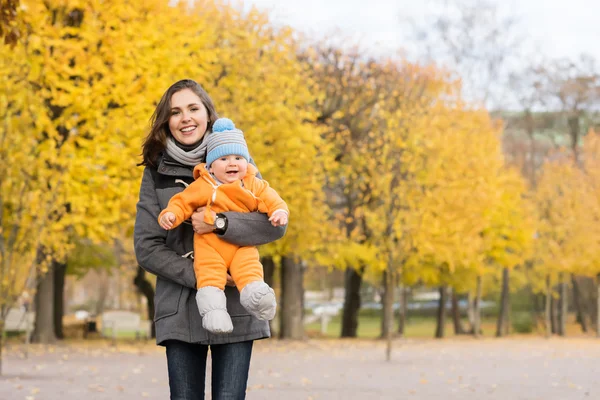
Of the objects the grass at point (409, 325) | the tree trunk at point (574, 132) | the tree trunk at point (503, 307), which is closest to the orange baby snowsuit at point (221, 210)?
the tree trunk at point (503, 307)

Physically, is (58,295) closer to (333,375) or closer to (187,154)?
(333,375)

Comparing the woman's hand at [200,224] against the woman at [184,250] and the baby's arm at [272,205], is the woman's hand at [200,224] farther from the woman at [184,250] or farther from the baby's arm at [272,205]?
the baby's arm at [272,205]

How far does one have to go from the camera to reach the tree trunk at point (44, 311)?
25609mm

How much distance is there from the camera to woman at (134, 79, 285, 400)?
14.0 feet

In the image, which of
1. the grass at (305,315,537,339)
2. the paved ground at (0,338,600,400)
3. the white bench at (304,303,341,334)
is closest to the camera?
the paved ground at (0,338,600,400)

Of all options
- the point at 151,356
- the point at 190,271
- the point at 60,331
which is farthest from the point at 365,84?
the point at 190,271

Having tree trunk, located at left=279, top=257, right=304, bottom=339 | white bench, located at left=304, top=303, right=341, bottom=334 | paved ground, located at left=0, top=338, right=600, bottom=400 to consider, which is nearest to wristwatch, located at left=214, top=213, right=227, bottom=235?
paved ground, located at left=0, top=338, right=600, bottom=400

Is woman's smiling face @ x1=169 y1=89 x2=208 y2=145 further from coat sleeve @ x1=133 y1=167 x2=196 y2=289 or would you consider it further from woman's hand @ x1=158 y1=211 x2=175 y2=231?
woman's hand @ x1=158 y1=211 x2=175 y2=231

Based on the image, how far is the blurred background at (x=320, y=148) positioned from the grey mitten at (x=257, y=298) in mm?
6657

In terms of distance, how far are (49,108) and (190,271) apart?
781 inches

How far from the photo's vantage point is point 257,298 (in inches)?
162

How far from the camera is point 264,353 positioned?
81.2 feet

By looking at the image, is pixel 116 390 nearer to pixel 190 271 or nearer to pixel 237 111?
pixel 190 271

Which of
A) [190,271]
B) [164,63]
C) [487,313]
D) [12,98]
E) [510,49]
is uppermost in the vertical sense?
[510,49]
